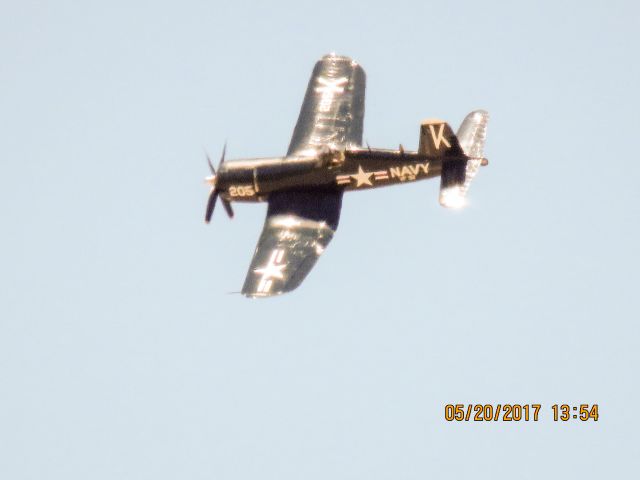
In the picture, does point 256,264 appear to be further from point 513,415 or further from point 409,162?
point 513,415

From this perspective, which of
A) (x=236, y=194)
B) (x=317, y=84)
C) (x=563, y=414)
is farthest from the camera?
(x=317, y=84)

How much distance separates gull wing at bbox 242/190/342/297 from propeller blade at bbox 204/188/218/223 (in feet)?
4.90

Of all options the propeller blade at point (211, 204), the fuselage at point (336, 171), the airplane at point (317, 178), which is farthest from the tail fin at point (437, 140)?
the propeller blade at point (211, 204)

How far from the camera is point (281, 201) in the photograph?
115 ft

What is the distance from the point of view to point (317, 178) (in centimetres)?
3497

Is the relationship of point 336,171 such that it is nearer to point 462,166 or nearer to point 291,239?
point 291,239

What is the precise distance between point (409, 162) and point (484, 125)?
2297 mm

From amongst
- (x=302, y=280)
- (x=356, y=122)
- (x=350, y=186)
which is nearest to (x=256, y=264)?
(x=302, y=280)

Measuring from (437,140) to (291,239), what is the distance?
4.18 m

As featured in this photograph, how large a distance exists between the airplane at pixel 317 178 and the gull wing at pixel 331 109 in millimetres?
42

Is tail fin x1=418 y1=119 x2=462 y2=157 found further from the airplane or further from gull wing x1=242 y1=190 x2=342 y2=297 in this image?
gull wing x1=242 y1=190 x2=342 y2=297

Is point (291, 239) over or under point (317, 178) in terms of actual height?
under

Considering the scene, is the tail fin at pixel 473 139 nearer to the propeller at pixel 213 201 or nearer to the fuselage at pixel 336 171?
the fuselage at pixel 336 171

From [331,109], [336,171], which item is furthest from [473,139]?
[331,109]
